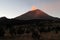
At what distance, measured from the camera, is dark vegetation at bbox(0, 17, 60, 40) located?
6.96m

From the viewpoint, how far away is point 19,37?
7.05 metres

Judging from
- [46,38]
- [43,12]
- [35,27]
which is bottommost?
[46,38]

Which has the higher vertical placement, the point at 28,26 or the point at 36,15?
the point at 36,15

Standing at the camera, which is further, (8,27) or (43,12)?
(43,12)

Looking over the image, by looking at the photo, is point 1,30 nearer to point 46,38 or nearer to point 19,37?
point 19,37

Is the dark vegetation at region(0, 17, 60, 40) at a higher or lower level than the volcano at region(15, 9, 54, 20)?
lower

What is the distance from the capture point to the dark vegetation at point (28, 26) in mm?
6961

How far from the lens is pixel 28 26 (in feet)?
22.9

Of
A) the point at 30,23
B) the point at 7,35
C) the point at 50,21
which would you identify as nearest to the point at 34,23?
the point at 30,23

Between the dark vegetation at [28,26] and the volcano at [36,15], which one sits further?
the volcano at [36,15]

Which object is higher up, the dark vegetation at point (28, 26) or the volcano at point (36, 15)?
the volcano at point (36, 15)

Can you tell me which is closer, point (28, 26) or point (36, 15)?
point (28, 26)

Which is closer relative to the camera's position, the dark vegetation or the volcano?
the dark vegetation

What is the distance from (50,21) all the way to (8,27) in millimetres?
1622
